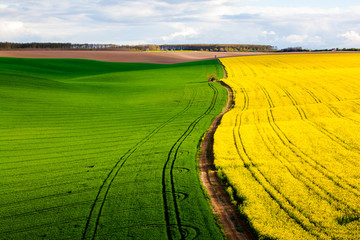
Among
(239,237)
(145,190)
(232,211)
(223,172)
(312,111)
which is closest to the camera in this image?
(239,237)

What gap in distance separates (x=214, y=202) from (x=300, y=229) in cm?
336

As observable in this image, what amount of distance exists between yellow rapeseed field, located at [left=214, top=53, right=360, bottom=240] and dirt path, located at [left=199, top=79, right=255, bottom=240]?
352 mm

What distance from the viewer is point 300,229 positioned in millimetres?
10617

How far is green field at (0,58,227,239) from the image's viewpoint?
11.4 meters

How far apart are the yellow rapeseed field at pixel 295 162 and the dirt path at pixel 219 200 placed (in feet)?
1.15

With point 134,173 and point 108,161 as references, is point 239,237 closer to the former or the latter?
point 134,173

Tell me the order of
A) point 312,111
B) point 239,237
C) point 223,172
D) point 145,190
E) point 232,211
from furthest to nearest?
point 312,111, point 223,172, point 145,190, point 232,211, point 239,237

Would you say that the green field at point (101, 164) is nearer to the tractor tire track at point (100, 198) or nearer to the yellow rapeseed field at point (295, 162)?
the tractor tire track at point (100, 198)

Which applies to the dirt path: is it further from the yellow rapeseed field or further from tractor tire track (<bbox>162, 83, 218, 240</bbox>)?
tractor tire track (<bbox>162, 83, 218, 240</bbox>)

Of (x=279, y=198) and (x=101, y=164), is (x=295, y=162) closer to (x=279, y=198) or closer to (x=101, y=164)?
(x=279, y=198)

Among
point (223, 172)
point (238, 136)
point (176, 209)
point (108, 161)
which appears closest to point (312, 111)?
point (238, 136)

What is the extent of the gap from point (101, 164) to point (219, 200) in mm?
6840

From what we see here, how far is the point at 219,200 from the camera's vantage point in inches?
518

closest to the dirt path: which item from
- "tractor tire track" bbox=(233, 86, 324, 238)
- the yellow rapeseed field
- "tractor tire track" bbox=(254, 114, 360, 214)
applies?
the yellow rapeseed field
